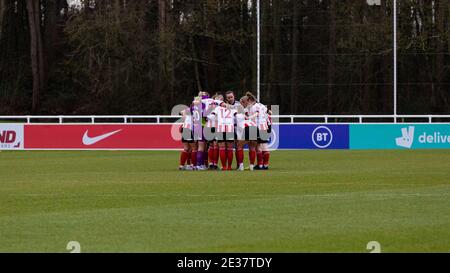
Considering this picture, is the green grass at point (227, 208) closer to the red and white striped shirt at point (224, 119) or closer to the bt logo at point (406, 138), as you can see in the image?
the red and white striped shirt at point (224, 119)

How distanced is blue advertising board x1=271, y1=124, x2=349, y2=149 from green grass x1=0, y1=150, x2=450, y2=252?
10.7 metres

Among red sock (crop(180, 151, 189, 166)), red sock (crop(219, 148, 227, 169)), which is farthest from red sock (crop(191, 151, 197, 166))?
red sock (crop(219, 148, 227, 169))

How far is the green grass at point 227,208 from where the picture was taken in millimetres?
12914

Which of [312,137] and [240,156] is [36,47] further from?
[240,156]

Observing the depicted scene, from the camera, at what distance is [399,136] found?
39.9 metres

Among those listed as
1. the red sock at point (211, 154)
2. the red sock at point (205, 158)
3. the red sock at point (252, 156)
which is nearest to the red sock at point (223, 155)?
the red sock at point (211, 154)

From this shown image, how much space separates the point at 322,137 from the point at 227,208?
921 inches

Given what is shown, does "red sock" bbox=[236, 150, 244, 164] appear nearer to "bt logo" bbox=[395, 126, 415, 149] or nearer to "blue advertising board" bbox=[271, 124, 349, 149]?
"blue advertising board" bbox=[271, 124, 349, 149]

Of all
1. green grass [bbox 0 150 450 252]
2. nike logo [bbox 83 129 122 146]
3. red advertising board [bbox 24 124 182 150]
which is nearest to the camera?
green grass [bbox 0 150 450 252]

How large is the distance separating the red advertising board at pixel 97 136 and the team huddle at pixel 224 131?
12.2 meters

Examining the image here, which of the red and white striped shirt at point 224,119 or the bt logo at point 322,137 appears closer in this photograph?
the red and white striped shirt at point 224,119

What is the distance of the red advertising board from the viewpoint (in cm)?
4019

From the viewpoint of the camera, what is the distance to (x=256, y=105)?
89.7 ft

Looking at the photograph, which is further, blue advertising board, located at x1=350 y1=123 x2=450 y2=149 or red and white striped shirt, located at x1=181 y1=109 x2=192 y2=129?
blue advertising board, located at x1=350 y1=123 x2=450 y2=149
